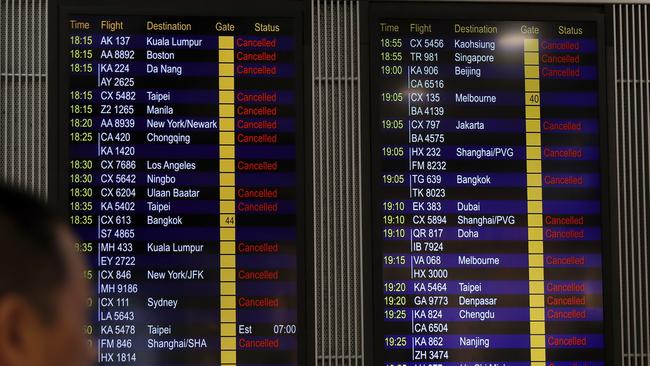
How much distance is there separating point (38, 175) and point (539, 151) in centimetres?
236

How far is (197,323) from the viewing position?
433 cm

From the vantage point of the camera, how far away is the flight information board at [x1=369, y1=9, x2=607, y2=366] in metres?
4.46

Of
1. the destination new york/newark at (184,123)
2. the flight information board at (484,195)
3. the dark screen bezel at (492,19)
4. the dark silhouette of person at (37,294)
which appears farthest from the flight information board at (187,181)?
the dark silhouette of person at (37,294)

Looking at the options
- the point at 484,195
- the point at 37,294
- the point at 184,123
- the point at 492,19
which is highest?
the point at 492,19

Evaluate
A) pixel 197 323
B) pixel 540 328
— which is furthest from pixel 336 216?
pixel 540 328

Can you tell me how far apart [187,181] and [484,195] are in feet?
4.58

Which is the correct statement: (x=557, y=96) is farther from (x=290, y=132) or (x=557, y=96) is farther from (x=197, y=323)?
(x=197, y=323)

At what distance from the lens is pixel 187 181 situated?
14.5 ft

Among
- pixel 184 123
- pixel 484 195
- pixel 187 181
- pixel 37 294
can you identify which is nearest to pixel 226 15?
pixel 184 123

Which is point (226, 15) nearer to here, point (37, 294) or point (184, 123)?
point (184, 123)

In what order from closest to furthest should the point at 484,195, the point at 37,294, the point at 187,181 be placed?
the point at 37,294 → the point at 187,181 → the point at 484,195

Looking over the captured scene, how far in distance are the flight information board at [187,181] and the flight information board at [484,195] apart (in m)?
0.45

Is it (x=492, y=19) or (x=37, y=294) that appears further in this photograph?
(x=492, y=19)

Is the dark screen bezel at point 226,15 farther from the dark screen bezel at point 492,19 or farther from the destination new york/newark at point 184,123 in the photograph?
the destination new york/newark at point 184,123
